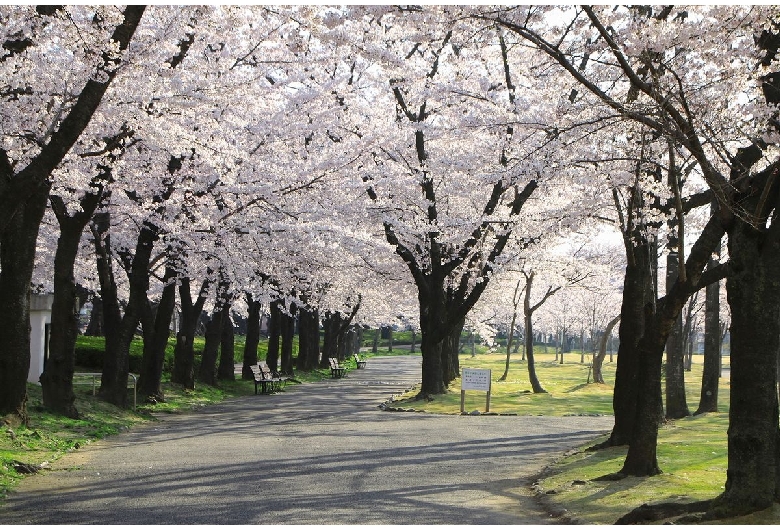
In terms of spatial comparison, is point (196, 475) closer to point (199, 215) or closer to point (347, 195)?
Answer: point (199, 215)

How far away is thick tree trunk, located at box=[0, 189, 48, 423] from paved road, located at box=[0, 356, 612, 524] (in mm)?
1474

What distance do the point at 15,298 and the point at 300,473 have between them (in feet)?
18.0

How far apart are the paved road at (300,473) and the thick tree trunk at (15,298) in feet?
4.84

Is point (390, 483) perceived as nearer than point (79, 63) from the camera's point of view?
Yes

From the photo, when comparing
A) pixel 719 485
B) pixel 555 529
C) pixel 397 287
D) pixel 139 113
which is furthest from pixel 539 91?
pixel 397 287

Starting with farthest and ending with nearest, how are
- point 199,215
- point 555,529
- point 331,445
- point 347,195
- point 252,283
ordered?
point 252,283 → point 347,195 → point 199,215 → point 331,445 → point 555,529

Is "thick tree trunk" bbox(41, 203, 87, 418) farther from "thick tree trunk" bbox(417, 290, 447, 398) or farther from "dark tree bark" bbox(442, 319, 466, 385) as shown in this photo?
"dark tree bark" bbox(442, 319, 466, 385)

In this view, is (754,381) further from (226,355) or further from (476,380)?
(226,355)

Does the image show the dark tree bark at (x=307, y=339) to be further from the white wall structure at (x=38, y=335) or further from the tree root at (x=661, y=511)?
the tree root at (x=661, y=511)

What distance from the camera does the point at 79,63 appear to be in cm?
1255

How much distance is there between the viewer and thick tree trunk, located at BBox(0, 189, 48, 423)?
1252 centimetres

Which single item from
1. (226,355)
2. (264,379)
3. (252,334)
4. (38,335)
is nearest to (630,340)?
(38,335)

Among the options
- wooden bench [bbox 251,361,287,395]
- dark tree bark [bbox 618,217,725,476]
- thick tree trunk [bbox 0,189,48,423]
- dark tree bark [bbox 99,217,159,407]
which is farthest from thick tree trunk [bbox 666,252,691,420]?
thick tree trunk [bbox 0,189,48,423]

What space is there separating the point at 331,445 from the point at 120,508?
5.82 metres
